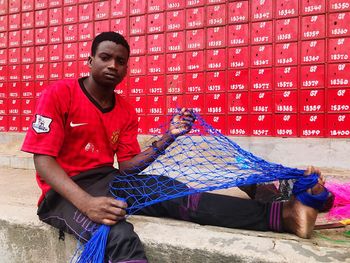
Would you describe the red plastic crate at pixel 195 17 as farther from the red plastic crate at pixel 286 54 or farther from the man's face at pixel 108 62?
the man's face at pixel 108 62

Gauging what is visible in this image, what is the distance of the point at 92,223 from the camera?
1.55 meters

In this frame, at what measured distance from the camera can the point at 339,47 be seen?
11.7ft

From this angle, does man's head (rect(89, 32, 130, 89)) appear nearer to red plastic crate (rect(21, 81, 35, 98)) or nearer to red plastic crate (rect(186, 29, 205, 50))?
red plastic crate (rect(186, 29, 205, 50))

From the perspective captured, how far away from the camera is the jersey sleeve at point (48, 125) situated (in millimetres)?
1656

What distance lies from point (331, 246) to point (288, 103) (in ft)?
7.74

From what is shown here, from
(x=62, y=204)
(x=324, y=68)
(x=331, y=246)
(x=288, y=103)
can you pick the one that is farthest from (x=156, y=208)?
(x=324, y=68)

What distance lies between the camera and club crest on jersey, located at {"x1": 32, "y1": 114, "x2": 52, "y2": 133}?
5.49 ft

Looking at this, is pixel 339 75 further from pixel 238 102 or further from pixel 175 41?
pixel 175 41

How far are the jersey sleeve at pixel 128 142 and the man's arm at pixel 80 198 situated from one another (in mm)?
492

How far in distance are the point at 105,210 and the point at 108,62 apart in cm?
80

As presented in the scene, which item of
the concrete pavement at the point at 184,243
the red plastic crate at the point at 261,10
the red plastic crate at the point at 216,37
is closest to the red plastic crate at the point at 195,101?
the red plastic crate at the point at 216,37

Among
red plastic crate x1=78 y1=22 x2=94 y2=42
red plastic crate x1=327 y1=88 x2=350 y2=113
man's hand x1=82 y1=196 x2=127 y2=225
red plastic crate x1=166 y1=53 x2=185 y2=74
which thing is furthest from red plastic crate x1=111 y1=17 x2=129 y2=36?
man's hand x1=82 y1=196 x2=127 y2=225

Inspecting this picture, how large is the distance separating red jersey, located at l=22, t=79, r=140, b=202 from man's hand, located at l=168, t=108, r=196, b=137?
32cm

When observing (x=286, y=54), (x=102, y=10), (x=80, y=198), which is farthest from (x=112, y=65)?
(x=102, y=10)
